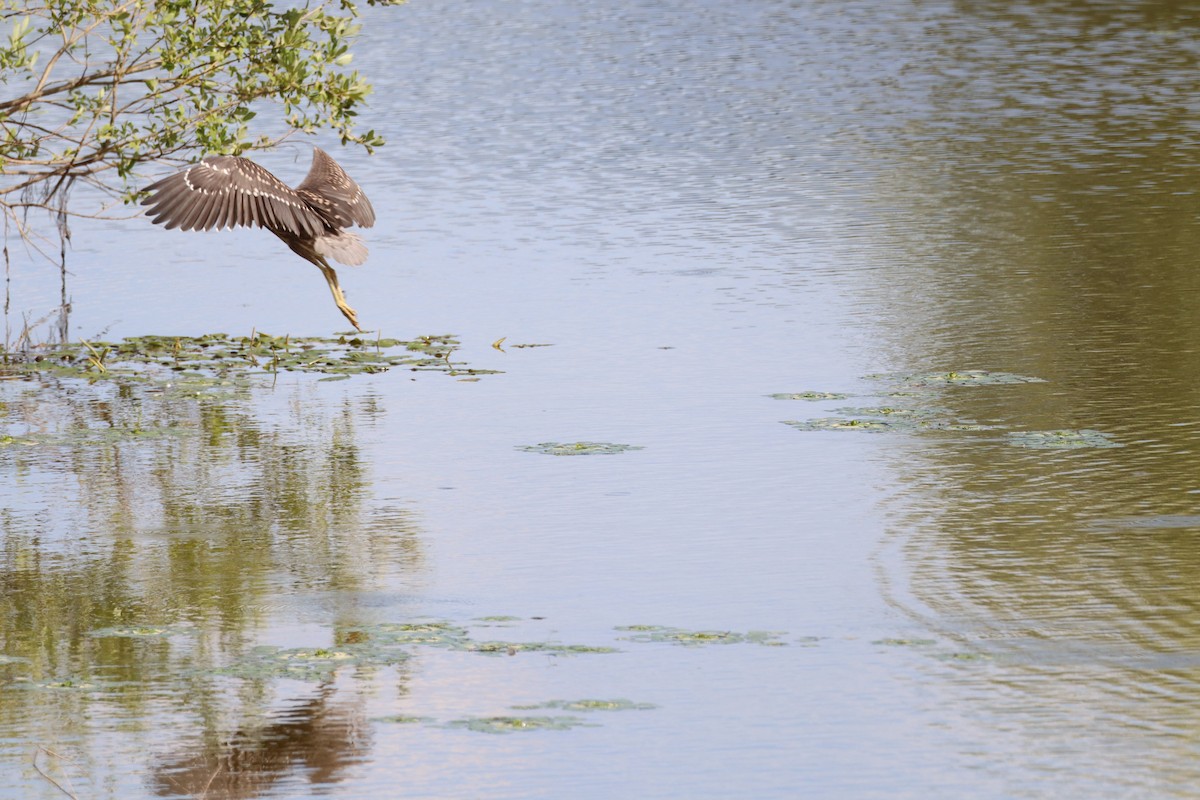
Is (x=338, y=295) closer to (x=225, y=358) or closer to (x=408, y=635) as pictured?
(x=225, y=358)

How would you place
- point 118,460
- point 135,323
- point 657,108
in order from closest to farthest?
point 118,460 → point 135,323 → point 657,108

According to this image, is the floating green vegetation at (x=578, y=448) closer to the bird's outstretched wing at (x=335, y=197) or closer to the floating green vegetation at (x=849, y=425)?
the floating green vegetation at (x=849, y=425)

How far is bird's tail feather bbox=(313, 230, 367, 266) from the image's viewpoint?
1266 cm

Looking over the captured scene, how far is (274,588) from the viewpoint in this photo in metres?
8.89

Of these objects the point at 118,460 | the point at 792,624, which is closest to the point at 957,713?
the point at 792,624

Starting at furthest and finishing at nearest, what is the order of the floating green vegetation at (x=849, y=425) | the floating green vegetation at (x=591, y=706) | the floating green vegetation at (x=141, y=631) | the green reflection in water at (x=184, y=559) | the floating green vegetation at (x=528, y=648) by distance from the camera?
the floating green vegetation at (x=849, y=425) < the floating green vegetation at (x=141, y=631) < the floating green vegetation at (x=528, y=648) < the floating green vegetation at (x=591, y=706) < the green reflection in water at (x=184, y=559)

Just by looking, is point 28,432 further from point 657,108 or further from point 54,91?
point 657,108

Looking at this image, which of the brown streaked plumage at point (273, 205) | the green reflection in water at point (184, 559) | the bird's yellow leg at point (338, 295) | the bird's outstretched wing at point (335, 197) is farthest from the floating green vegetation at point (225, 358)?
the bird's outstretched wing at point (335, 197)

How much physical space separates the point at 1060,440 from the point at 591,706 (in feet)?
14.2

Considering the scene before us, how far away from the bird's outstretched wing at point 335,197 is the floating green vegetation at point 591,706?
19.1 feet

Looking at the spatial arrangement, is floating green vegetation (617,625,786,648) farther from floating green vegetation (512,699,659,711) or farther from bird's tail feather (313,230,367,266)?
bird's tail feather (313,230,367,266)

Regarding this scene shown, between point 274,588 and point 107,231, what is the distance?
10697 millimetres

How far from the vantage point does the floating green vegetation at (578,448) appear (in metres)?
11.1

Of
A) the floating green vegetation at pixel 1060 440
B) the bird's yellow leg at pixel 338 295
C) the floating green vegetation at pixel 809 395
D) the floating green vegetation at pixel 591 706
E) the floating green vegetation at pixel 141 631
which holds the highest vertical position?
the bird's yellow leg at pixel 338 295
